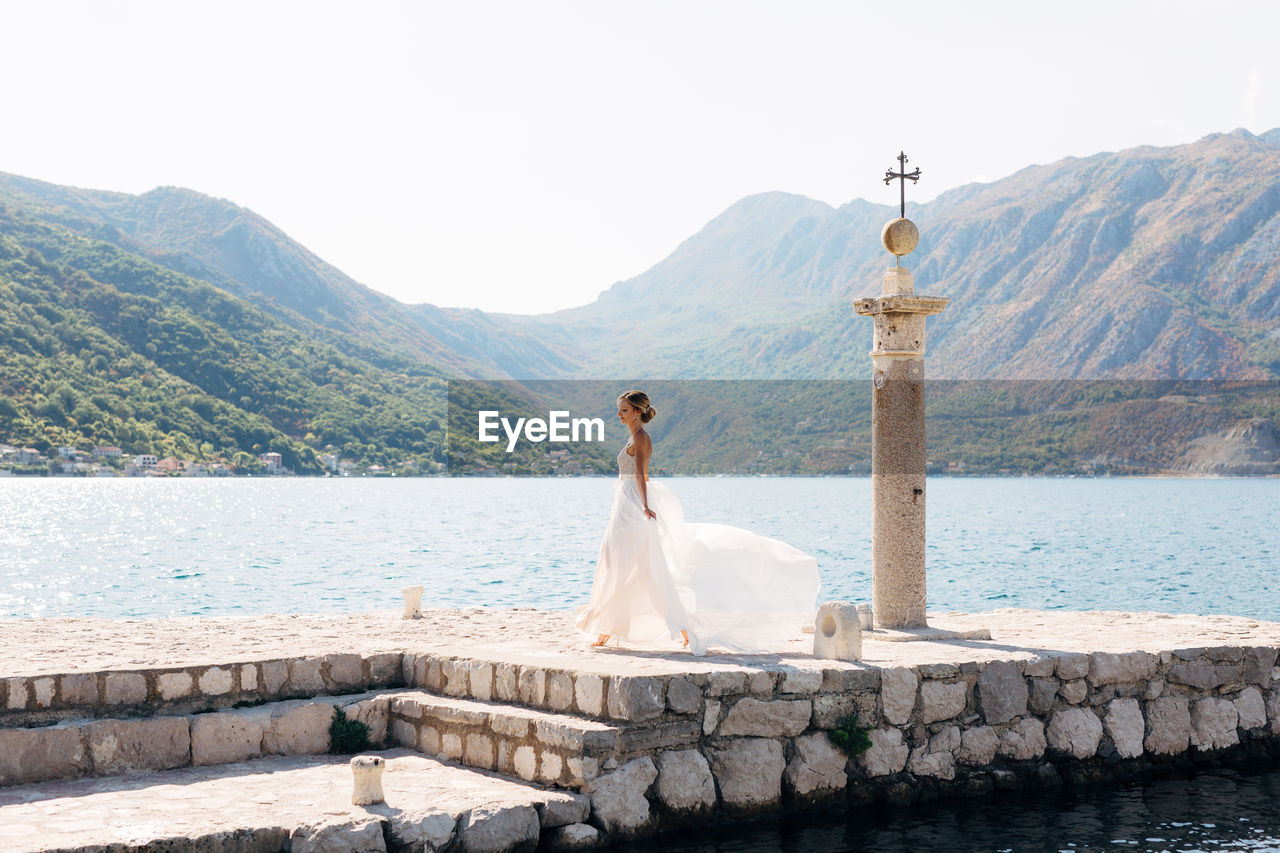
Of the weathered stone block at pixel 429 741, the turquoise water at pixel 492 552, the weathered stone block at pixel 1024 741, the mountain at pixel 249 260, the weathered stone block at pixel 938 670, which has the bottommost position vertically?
the turquoise water at pixel 492 552

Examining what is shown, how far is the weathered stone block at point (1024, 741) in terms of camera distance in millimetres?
9914

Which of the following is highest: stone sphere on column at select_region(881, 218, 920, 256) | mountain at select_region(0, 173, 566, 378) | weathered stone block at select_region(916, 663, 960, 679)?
→ mountain at select_region(0, 173, 566, 378)

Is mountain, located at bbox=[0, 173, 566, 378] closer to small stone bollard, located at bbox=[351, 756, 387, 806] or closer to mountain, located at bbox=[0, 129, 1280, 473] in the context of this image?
mountain, located at bbox=[0, 129, 1280, 473]

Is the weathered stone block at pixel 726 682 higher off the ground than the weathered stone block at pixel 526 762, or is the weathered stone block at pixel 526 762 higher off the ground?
the weathered stone block at pixel 726 682

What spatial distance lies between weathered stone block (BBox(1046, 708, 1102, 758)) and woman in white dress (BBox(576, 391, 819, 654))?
2.37 meters

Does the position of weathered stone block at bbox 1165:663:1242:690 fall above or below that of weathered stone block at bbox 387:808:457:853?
above

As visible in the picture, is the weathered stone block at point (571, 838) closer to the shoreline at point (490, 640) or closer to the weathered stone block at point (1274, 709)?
the shoreline at point (490, 640)

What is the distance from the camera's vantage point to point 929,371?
152250 mm

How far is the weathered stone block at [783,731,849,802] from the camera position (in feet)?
29.4

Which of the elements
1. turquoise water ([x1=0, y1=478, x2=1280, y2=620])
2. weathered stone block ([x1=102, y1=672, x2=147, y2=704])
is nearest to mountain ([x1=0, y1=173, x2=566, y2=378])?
turquoise water ([x1=0, y1=478, x2=1280, y2=620])

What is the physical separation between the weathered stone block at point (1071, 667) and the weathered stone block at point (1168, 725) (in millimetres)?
897

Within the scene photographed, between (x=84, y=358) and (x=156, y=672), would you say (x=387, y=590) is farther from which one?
(x=84, y=358)

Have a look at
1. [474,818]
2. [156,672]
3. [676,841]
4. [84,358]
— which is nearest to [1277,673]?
[676,841]

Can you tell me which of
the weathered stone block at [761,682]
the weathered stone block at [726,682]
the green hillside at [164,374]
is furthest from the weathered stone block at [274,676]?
the green hillside at [164,374]
